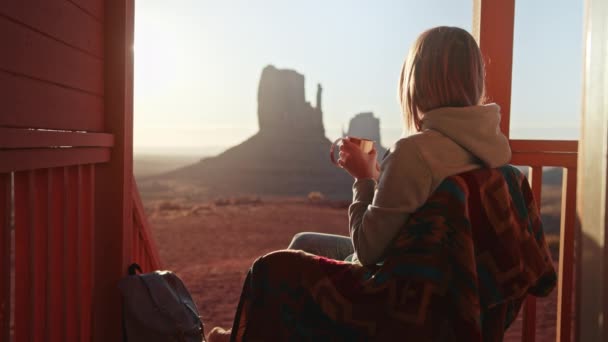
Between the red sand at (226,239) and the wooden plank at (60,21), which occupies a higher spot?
the wooden plank at (60,21)

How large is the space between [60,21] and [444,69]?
1006 millimetres

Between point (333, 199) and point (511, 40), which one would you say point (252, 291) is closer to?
point (511, 40)

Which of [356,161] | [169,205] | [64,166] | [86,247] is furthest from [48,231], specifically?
[169,205]

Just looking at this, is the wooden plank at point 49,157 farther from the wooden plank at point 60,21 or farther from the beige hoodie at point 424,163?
the beige hoodie at point 424,163

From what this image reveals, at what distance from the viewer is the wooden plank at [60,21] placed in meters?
1.07

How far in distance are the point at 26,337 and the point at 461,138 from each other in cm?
116

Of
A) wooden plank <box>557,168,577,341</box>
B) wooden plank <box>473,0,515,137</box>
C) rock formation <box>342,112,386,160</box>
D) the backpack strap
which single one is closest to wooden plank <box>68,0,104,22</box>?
the backpack strap

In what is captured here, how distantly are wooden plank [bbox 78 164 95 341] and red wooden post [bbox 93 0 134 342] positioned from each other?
0.03 m

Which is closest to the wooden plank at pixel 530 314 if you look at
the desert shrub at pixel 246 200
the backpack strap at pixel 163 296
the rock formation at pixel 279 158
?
the backpack strap at pixel 163 296

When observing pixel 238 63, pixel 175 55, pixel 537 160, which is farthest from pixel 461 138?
pixel 238 63

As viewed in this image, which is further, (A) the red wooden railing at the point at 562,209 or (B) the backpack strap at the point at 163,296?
(A) the red wooden railing at the point at 562,209

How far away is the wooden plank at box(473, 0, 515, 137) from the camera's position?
185cm

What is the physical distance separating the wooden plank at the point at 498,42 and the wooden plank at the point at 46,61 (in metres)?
1.40

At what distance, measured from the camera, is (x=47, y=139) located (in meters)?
1.18
